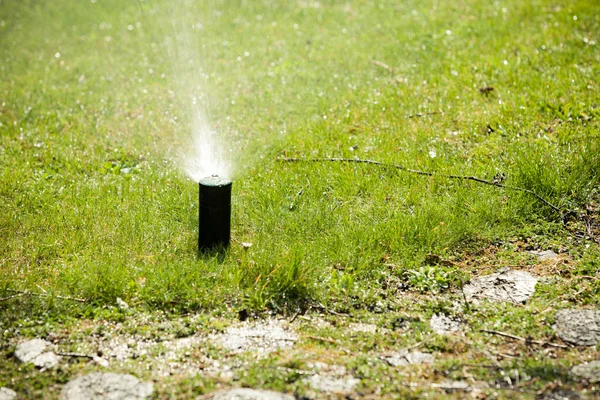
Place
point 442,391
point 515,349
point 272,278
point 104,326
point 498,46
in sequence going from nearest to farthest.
Answer: point 442,391, point 515,349, point 104,326, point 272,278, point 498,46

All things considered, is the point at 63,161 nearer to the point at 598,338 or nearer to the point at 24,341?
the point at 24,341

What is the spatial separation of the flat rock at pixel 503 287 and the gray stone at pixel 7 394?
2.38m

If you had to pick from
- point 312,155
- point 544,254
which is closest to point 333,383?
point 544,254

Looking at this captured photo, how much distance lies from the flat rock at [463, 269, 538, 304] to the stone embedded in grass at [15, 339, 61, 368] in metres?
2.22

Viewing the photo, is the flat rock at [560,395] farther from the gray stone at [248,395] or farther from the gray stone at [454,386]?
the gray stone at [248,395]

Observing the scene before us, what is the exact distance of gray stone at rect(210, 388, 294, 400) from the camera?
2971mm

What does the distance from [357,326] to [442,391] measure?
2.20 feet

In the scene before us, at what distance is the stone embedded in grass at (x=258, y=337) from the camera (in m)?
3.38

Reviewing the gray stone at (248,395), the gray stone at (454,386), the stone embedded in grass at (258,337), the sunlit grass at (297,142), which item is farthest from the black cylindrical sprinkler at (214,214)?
the gray stone at (454,386)

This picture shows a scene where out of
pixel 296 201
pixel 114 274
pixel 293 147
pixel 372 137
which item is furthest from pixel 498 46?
pixel 114 274

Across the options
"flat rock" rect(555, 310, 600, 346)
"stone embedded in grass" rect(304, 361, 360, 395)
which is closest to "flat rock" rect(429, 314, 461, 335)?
"flat rock" rect(555, 310, 600, 346)

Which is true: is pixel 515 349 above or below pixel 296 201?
below

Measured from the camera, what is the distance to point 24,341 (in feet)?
11.1

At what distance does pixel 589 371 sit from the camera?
3.09 meters
